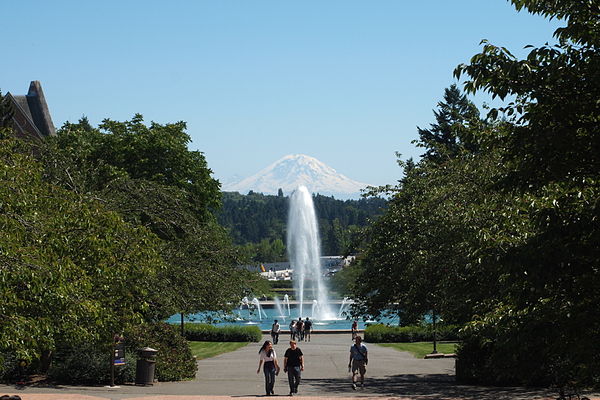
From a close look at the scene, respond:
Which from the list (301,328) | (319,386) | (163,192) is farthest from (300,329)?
(319,386)

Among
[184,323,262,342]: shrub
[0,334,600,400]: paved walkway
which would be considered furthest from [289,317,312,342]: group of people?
[0,334,600,400]: paved walkway

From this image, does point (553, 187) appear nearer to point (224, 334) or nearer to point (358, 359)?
Answer: point (358, 359)

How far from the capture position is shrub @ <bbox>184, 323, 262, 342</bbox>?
181 feet

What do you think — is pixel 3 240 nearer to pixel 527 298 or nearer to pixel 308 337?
pixel 527 298

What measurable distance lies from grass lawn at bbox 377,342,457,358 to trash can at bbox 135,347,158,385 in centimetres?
1819

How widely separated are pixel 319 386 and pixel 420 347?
21.7 m

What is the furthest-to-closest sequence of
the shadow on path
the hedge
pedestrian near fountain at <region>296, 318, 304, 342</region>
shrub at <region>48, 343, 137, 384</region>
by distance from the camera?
1. pedestrian near fountain at <region>296, 318, 304, 342</region>
2. the hedge
3. shrub at <region>48, 343, 137, 384</region>
4. the shadow on path

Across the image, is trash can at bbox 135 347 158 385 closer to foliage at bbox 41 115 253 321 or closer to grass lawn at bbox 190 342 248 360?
foliage at bbox 41 115 253 321

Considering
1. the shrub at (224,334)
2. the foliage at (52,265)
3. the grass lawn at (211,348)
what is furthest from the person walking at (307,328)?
the foliage at (52,265)

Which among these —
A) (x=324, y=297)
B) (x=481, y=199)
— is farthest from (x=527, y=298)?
(x=324, y=297)

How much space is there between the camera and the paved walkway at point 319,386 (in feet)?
76.6

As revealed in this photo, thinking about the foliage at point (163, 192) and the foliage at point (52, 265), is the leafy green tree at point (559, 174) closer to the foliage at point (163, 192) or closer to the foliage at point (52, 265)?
the foliage at point (52, 265)

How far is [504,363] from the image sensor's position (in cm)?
1320

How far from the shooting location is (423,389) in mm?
25859
